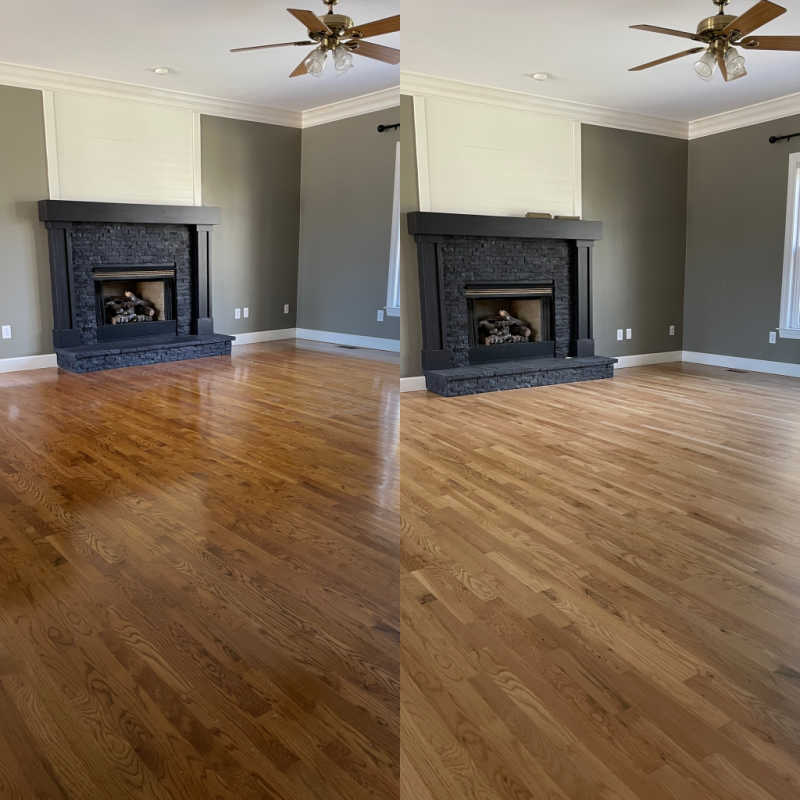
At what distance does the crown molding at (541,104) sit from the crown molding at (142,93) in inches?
85.9

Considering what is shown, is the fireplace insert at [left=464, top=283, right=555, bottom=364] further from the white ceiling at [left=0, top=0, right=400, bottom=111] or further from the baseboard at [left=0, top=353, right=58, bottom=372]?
the baseboard at [left=0, top=353, right=58, bottom=372]

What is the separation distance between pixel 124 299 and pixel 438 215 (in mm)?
3199

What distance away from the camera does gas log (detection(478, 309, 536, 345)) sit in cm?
601

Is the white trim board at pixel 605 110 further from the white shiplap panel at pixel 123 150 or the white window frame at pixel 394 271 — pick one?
the white shiplap panel at pixel 123 150

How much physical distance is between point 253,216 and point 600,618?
653cm

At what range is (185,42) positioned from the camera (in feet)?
16.7

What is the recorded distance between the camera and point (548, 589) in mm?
2141

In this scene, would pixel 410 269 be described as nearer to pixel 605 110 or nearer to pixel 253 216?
pixel 605 110

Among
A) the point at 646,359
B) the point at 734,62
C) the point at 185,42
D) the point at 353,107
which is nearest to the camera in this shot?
the point at 734,62

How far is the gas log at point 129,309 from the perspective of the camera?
6.66 m

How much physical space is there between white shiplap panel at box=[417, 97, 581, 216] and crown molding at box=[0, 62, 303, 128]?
2643 millimetres

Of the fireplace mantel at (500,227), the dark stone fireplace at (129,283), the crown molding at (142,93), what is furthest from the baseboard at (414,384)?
the crown molding at (142,93)

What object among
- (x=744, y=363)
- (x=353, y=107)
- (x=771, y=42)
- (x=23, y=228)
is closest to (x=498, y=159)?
(x=353, y=107)

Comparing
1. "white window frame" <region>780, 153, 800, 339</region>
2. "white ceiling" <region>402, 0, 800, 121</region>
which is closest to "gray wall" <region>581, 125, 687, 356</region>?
"white ceiling" <region>402, 0, 800, 121</region>
